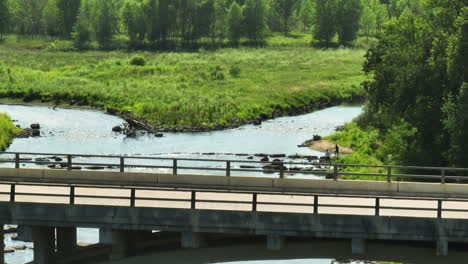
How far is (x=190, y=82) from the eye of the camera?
11906 centimetres

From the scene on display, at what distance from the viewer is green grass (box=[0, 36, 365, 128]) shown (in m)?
97.3

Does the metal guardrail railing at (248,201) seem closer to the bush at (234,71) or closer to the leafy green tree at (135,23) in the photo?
the bush at (234,71)

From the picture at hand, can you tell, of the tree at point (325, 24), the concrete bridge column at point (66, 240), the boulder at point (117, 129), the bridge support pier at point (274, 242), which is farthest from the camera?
the tree at point (325, 24)

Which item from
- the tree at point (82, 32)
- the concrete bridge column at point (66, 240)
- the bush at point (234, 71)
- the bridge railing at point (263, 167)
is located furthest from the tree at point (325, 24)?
the concrete bridge column at point (66, 240)

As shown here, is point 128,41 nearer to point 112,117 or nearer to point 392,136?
point 112,117

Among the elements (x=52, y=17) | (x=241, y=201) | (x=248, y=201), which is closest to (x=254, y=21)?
(x=52, y=17)

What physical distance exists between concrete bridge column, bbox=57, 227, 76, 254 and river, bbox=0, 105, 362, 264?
129 ft

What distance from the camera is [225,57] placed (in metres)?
157

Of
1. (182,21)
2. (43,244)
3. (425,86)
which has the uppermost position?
(182,21)

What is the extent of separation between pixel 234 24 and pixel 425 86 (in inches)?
4991

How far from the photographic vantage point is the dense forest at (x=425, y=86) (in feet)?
166

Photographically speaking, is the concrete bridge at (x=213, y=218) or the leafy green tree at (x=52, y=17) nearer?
the concrete bridge at (x=213, y=218)

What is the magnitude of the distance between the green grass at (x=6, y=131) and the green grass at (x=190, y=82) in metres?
14.9

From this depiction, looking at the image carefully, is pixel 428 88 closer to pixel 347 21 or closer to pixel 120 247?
pixel 120 247
